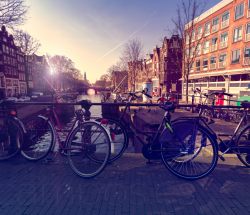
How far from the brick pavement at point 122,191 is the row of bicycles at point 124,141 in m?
0.19

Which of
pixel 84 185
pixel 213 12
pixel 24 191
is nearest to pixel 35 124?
pixel 24 191

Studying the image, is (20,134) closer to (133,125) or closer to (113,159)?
(113,159)

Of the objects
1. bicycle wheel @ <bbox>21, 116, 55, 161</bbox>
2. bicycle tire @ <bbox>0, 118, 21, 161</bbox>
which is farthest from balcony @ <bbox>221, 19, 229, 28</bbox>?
bicycle tire @ <bbox>0, 118, 21, 161</bbox>

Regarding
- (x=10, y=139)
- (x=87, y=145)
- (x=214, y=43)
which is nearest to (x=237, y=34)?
(x=214, y=43)

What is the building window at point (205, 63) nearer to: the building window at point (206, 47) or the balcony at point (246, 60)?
the building window at point (206, 47)

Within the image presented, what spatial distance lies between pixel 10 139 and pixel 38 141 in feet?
1.64

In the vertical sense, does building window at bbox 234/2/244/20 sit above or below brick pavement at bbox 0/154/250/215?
above

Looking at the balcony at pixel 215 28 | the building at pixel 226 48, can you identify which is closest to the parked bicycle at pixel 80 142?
the building at pixel 226 48

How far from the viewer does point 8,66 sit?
43.5 m

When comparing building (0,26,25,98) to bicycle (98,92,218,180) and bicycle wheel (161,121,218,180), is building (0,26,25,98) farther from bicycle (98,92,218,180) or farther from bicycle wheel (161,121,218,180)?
bicycle wheel (161,121,218,180)

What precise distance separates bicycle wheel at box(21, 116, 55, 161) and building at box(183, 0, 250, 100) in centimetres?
1901

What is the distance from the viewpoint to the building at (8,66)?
39.5 metres

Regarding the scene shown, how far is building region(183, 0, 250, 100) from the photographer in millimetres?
21484

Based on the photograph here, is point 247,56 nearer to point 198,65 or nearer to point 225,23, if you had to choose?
point 225,23
